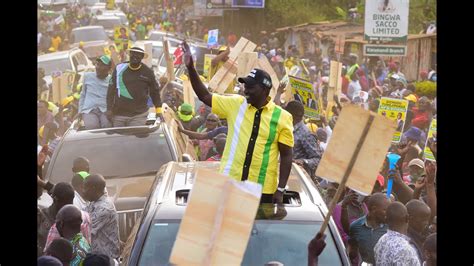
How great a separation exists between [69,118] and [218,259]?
11.9 metres

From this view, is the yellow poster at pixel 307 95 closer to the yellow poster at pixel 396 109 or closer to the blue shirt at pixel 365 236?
the yellow poster at pixel 396 109

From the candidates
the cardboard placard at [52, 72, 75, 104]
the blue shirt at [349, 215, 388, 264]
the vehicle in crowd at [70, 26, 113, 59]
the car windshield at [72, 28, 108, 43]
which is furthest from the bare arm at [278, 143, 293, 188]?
the car windshield at [72, 28, 108, 43]

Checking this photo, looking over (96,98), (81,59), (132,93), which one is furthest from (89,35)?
(132,93)

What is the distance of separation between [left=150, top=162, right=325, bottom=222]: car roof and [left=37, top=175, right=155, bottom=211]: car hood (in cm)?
171

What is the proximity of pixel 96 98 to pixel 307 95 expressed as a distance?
8.44 feet

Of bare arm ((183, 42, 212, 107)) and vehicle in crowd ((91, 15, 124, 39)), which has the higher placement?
bare arm ((183, 42, 212, 107))

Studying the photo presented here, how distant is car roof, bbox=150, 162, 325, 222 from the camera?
660cm

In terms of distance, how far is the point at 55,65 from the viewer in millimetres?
22656

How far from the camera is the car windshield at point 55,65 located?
2242 cm

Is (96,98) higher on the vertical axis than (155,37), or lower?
higher

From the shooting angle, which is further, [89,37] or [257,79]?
[89,37]

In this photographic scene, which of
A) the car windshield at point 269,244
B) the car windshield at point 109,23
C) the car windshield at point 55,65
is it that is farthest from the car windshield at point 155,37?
the car windshield at point 269,244

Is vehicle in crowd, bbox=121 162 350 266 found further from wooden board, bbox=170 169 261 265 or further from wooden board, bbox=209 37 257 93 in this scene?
wooden board, bbox=209 37 257 93

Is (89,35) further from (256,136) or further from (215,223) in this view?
(215,223)
